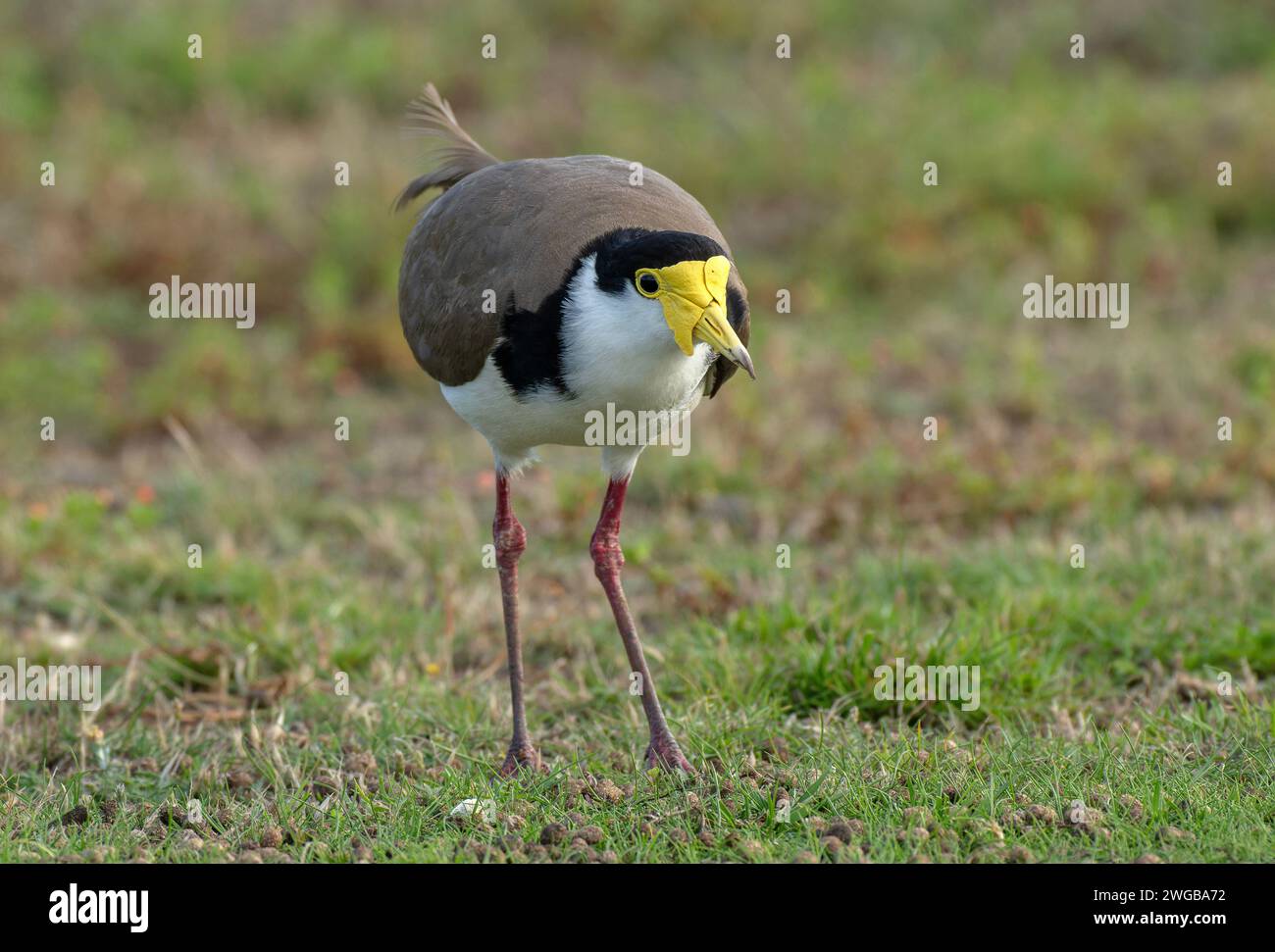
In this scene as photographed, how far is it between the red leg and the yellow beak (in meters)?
1.04

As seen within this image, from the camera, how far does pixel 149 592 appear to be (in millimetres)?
6516

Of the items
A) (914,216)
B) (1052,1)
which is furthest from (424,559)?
(1052,1)

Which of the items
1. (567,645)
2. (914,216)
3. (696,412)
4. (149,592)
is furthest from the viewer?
(914,216)

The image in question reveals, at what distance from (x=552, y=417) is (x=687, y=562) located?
2.51 m

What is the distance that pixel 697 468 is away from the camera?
7.77 metres
